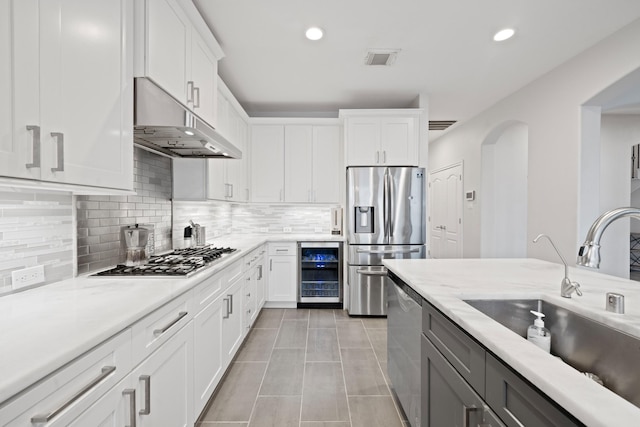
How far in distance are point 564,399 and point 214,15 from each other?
113 inches

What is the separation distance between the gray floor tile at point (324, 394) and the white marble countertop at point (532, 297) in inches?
39.1

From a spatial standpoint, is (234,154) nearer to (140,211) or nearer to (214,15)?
(140,211)

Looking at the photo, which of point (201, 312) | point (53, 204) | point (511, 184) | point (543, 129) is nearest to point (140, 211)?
point (53, 204)

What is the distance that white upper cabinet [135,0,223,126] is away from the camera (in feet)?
5.30

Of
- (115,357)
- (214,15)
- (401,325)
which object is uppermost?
(214,15)

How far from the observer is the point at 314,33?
2578 mm

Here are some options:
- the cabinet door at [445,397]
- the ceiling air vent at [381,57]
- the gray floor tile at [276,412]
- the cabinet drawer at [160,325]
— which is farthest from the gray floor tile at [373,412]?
the ceiling air vent at [381,57]

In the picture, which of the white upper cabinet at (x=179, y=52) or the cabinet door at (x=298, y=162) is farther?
the cabinet door at (x=298, y=162)

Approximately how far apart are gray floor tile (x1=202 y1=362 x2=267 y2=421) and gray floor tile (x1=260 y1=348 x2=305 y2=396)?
7 centimetres

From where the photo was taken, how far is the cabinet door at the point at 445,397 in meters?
1.01

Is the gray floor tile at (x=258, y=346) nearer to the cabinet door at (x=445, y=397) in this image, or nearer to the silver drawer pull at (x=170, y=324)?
the silver drawer pull at (x=170, y=324)

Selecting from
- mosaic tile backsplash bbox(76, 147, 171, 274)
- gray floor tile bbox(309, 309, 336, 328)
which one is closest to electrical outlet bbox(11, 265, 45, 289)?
mosaic tile backsplash bbox(76, 147, 171, 274)

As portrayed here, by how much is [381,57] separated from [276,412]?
121 inches

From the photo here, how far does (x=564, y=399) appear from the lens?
624 millimetres
